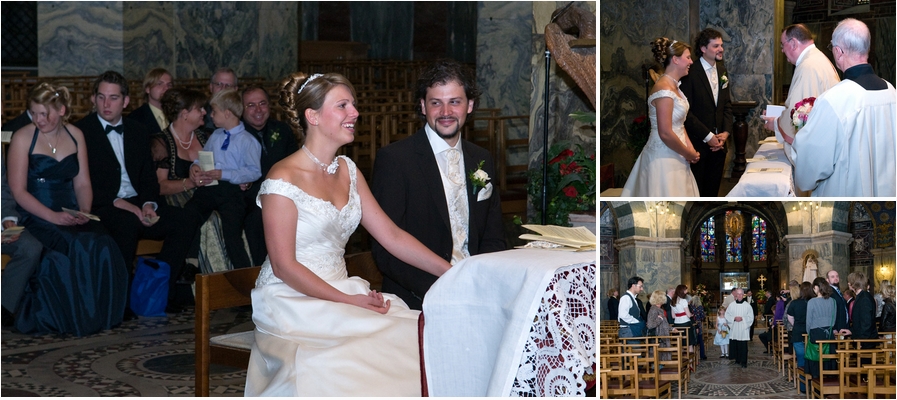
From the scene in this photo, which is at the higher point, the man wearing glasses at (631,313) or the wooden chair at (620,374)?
the man wearing glasses at (631,313)

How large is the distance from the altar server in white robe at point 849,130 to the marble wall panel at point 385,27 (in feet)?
62.9

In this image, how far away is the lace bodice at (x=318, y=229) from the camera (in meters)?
3.53

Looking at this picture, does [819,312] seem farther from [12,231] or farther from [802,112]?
[12,231]

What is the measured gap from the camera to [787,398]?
6.58 feet

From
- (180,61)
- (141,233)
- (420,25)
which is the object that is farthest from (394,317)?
(420,25)

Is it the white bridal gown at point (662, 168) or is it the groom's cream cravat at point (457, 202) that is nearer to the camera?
the white bridal gown at point (662, 168)

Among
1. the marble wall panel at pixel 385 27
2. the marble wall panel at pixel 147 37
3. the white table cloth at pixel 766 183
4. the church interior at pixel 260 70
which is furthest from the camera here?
the marble wall panel at pixel 385 27

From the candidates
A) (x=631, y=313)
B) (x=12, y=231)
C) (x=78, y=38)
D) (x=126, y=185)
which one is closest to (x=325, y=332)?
(x=631, y=313)

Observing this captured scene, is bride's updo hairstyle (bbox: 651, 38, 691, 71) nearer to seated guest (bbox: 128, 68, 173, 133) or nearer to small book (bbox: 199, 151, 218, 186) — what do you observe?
small book (bbox: 199, 151, 218, 186)

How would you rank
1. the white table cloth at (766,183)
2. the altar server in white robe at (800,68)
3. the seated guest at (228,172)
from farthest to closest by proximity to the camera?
the seated guest at (228,172) < the altar server in white robe at (800,68) < the white table cloth at (766,183)

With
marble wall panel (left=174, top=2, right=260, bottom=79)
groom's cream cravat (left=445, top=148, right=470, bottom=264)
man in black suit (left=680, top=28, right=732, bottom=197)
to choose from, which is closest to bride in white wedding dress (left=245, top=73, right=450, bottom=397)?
groom's cream cravat (left=445, top=148, right=470, bottom=264)

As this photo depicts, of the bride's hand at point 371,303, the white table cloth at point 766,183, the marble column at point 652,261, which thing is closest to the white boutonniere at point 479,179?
the bride's hand at point 371,303

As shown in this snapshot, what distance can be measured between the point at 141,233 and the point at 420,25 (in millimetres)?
15809

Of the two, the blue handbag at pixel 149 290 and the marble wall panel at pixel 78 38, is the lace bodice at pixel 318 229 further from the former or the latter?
the marble wall panel at pixel 78 38
